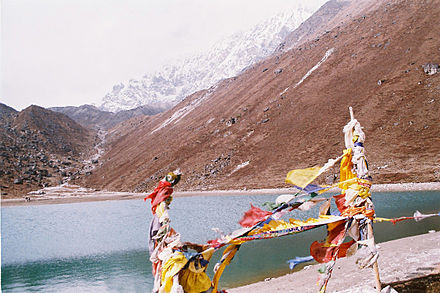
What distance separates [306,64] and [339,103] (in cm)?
2356

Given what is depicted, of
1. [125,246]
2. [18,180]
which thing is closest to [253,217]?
[125,246]

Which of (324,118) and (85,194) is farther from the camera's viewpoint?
(85,194)

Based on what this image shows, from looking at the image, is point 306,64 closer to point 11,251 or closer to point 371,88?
point 371,88

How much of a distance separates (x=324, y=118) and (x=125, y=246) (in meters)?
44.6

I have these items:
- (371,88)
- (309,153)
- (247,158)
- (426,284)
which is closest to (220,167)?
(247,158)

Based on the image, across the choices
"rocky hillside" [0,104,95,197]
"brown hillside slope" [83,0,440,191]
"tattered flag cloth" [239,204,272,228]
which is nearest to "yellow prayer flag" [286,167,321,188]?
"tattered flag cloth" [239,204,272,228]

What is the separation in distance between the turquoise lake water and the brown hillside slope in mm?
13358

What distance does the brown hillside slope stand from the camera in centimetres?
4506

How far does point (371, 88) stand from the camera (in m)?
57.2

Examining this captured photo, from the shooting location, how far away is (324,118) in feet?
192

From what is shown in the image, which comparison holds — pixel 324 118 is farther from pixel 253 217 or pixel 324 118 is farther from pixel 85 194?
pixel 253 217

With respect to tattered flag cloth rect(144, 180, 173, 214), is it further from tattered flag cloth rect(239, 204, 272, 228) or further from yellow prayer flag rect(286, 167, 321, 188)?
yellow prayer flag rect(286, 167, 321, 188)

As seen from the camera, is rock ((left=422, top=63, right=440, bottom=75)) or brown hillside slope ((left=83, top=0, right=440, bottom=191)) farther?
rock ((left=422, top=63, right=440, bottom=75))

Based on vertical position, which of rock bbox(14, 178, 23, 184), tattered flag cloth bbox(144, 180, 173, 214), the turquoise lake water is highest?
rock bbox(14, 178, 23, 184)
